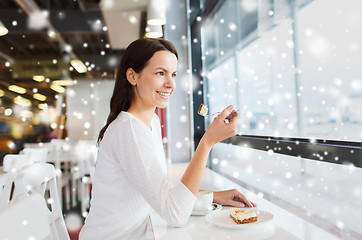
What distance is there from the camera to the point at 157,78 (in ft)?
3.10

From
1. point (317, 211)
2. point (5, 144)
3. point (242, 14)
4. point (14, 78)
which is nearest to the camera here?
point (317, 211)

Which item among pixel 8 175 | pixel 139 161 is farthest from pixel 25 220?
pixel 8 175

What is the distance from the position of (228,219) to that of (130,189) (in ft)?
0.92

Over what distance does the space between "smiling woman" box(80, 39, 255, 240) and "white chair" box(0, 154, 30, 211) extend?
1.15 m

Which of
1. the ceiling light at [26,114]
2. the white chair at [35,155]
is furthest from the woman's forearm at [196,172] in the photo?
the ceiling light at [26,114]

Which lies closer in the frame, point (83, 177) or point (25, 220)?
point (25, 220)

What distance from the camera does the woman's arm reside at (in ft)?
2.66

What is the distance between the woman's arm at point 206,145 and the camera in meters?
0.81

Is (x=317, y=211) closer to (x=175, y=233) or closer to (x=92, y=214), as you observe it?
(x=175, y=233)

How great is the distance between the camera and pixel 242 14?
2.02m

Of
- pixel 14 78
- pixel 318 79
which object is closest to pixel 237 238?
pixel 318 79

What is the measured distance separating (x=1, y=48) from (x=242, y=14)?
692 centimetres

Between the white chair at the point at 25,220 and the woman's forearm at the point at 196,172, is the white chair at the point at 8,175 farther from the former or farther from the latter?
the woman's forearm at the point at 196,172

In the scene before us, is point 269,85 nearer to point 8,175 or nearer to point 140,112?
point 140,112
